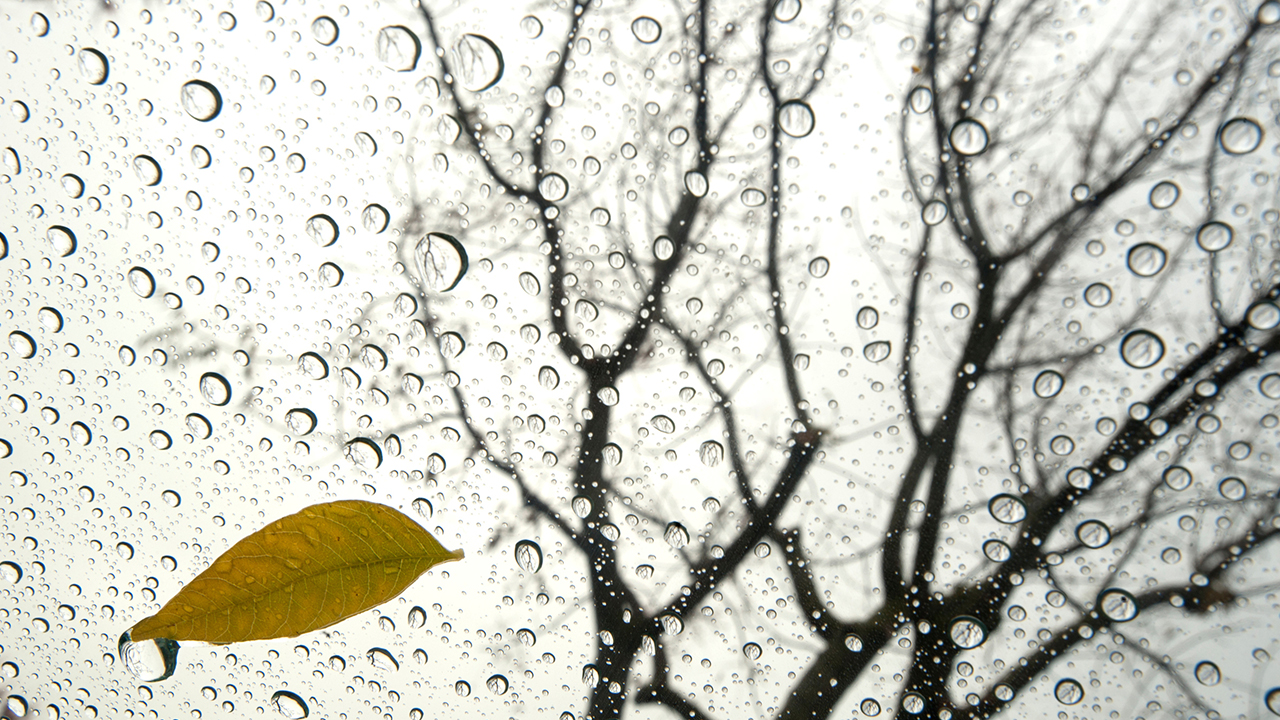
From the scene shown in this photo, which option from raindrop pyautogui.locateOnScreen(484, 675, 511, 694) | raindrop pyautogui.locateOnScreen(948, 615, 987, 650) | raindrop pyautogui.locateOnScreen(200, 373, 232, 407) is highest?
raindrop pyautogui.locateOnScreen(948, 615, 987, 650)

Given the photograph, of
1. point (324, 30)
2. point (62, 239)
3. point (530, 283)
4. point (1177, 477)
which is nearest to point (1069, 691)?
point (1177, 477)

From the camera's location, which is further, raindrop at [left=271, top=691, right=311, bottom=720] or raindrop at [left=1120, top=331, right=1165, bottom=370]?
raindrop at [left=271, top=691, right=311, bottom=720]

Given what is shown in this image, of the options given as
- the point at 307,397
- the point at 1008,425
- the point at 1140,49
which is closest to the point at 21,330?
the point at 307,397

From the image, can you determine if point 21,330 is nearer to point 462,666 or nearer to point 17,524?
point 17,524

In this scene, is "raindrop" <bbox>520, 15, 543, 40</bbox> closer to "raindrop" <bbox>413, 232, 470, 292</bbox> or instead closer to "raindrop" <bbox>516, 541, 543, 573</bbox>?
"raindrop" <bbox>413, 232, 470, 292</bbox>

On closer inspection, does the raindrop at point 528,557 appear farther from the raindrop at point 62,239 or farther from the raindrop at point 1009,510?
the raindrop at point 62,239

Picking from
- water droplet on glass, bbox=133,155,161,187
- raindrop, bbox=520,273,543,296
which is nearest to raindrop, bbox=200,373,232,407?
water droplet on glass, bbox=133,155,161,187
